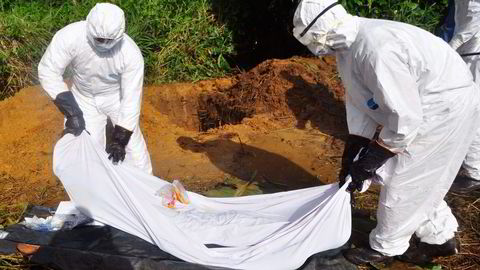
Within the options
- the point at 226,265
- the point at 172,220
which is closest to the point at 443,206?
the point at 226,265

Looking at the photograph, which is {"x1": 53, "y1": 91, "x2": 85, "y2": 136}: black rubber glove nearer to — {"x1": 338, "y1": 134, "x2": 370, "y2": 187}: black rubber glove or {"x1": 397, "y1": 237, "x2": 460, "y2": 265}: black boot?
{"x1": 338, "y1": 134, "x2": 370, "y2": 187}: black rubber glove

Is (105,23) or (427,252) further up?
(105,23)

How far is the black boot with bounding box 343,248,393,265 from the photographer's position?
3131 mm

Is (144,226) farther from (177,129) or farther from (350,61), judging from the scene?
(177,129)

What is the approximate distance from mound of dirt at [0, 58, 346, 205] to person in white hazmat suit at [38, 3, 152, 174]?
3.19 feet

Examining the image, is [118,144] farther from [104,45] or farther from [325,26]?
[325,26]

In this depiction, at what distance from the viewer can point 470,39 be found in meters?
4.21

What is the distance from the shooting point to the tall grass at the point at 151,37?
616 centimetres

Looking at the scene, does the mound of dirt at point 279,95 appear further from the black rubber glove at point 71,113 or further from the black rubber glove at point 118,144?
the black rubber glove at point 71,113

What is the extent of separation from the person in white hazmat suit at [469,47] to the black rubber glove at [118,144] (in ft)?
9.20

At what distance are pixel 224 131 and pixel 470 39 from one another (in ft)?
8.62

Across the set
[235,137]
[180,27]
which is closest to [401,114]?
[235,137]

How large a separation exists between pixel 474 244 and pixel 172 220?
7.26ft

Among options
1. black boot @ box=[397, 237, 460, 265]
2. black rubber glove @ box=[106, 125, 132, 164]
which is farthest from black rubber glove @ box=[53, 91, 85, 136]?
black boot @ box=[397, 237, 460, 265]
